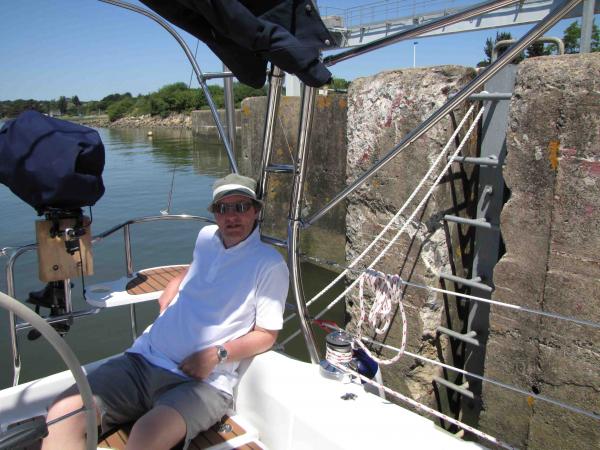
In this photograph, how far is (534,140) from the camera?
2283 millimetres

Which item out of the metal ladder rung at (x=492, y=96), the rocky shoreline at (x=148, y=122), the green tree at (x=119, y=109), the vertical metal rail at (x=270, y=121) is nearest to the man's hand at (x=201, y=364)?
the vertical metal rail at (x=270, y=121)

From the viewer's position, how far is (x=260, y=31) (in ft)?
5.08

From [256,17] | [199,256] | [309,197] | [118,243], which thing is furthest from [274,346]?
[118,243]

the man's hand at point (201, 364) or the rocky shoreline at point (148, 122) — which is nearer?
the man's hand at point (201, 364)

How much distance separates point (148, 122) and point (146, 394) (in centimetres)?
5595

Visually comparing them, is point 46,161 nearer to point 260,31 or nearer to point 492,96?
point 260,31

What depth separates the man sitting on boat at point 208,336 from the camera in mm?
1966

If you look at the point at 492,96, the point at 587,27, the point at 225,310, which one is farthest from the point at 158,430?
the point at 587,27

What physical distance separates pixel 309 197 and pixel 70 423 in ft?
14.9

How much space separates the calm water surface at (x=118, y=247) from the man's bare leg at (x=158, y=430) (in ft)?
9.76

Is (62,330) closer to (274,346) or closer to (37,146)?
(37,146)

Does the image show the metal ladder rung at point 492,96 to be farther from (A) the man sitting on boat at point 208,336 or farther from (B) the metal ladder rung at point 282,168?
(A) the man sitting on boat at point 208,336

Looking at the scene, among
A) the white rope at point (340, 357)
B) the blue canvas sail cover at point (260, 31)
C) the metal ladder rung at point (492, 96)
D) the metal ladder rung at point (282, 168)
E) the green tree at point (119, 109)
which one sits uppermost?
the green tree at point (119, 109)

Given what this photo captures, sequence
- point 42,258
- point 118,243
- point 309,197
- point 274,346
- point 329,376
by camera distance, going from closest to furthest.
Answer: point 329,376
point 274,346
point 42,258
point 309,197
point 118,243
